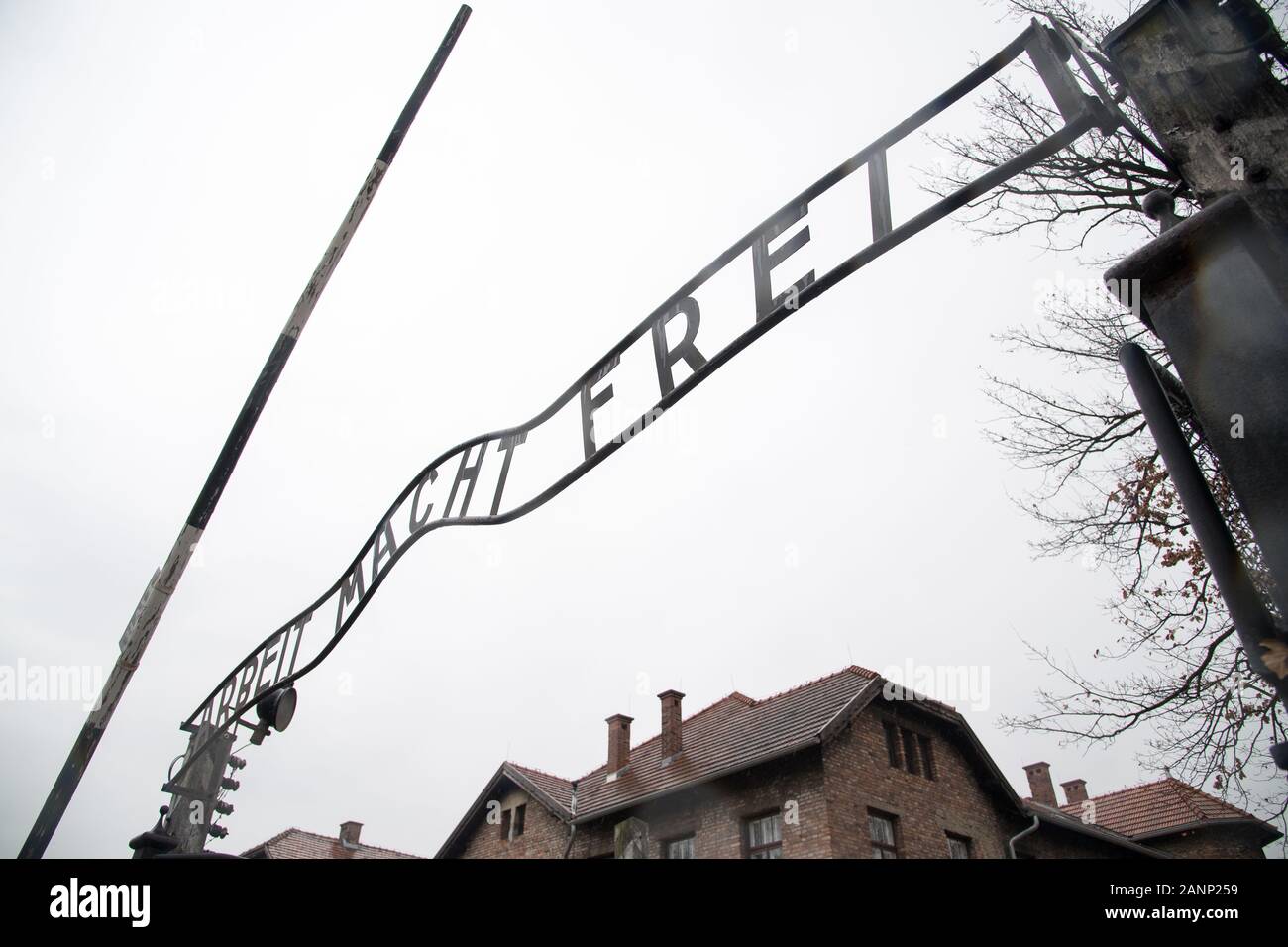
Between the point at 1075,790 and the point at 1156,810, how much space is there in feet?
20.6

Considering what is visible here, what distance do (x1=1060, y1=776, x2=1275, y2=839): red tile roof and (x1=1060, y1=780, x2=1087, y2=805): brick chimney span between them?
3796mm

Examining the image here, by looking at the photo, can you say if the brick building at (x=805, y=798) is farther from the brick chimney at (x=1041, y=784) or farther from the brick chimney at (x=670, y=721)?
the brick chimney at (x=1041, y=784)

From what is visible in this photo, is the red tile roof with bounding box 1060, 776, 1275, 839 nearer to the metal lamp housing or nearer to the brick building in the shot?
the brick building

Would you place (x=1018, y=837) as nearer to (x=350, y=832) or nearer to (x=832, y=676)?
(x=832, y=676)

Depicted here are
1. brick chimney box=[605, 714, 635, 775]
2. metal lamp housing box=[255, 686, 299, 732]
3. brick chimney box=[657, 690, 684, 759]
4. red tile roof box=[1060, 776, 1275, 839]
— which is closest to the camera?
metal lamp housing box=[255, 686, 299, 732]

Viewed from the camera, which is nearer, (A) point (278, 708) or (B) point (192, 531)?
(B) point (192, 531)

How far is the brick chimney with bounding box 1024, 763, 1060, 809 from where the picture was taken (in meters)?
23.5

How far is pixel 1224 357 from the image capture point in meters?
1.48

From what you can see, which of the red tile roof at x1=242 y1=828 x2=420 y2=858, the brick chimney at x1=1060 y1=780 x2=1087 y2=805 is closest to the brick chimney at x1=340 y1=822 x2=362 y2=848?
the red tile roof at x1=242 y1=828 x2=420 y2=858

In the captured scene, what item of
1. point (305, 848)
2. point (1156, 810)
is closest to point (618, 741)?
point (305, 848)

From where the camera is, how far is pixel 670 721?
17.9m

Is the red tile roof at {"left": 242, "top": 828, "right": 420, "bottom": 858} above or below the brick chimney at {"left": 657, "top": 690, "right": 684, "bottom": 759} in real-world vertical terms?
below
